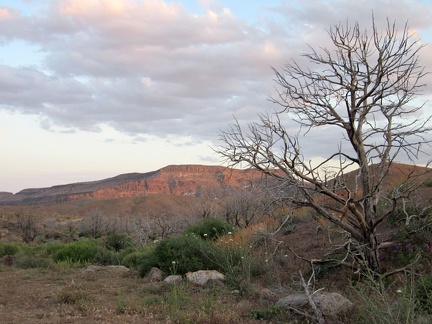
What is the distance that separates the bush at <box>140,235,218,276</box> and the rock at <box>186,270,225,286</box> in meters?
0.51

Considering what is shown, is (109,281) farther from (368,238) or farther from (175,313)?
(368,238)

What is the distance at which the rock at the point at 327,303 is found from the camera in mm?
8086

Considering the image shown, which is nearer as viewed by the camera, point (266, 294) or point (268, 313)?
point (268, 313)

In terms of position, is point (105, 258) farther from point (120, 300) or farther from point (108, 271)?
point (120, 300)

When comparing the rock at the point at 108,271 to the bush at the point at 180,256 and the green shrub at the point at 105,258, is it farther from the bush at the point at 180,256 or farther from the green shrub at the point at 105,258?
the green shrub at the point at 105,258

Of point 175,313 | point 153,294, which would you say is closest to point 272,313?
point 175,313

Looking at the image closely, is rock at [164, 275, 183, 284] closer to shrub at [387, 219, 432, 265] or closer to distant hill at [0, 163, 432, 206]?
shrub at [387, 219, 432, 265]

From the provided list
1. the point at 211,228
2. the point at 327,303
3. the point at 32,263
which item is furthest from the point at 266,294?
the point at 32,263

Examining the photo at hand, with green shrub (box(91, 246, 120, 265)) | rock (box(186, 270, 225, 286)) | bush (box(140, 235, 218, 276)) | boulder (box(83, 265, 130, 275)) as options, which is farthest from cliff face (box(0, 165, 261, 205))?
rock (box(186, 270, 225, 286))

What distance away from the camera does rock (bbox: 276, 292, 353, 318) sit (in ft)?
26.5

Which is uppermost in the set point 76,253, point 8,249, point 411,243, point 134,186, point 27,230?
point 134,186

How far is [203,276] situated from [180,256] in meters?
1.72

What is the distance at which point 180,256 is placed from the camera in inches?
538

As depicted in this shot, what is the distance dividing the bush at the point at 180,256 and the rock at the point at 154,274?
0.63 ft
